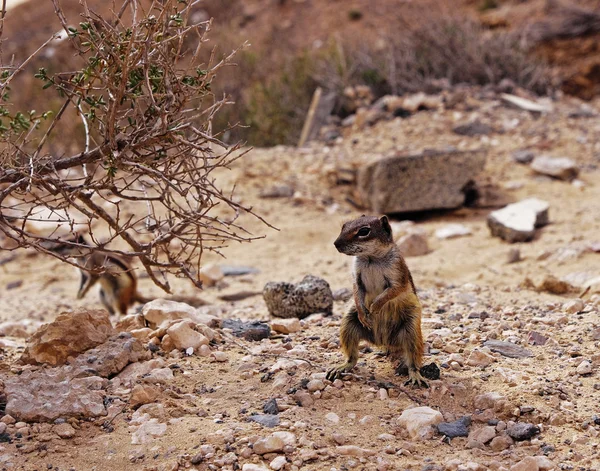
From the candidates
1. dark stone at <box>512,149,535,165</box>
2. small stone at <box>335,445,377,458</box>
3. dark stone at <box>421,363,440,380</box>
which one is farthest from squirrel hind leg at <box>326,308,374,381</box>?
dark stone at <box>512,149,535,165</box>

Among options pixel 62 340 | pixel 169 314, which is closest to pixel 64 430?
pixel 62 340

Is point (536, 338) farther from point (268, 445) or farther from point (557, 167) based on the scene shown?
point (557, 167)

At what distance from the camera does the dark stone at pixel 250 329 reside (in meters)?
4.96

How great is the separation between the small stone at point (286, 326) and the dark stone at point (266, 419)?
1.32 m

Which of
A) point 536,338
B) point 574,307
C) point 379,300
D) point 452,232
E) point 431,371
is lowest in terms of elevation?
point 452,232

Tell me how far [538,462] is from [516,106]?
10.9m

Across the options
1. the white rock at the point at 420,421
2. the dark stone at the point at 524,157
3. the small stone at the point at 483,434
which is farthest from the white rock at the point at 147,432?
the dark stone at the point at 524,157

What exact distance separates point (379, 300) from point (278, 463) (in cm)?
117

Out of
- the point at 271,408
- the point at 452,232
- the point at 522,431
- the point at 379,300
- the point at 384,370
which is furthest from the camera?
the point at 452,232

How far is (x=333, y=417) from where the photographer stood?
3764 millimetres

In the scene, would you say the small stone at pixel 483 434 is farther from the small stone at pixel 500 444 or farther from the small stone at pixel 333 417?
the small stone at pixel 333 417

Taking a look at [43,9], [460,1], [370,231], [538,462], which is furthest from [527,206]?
[43,9]

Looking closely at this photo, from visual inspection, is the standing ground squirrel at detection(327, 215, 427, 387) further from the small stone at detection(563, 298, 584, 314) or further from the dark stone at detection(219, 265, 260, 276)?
the dark stone at detection(219, 265, 260, 276)

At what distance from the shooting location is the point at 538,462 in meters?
3.29
